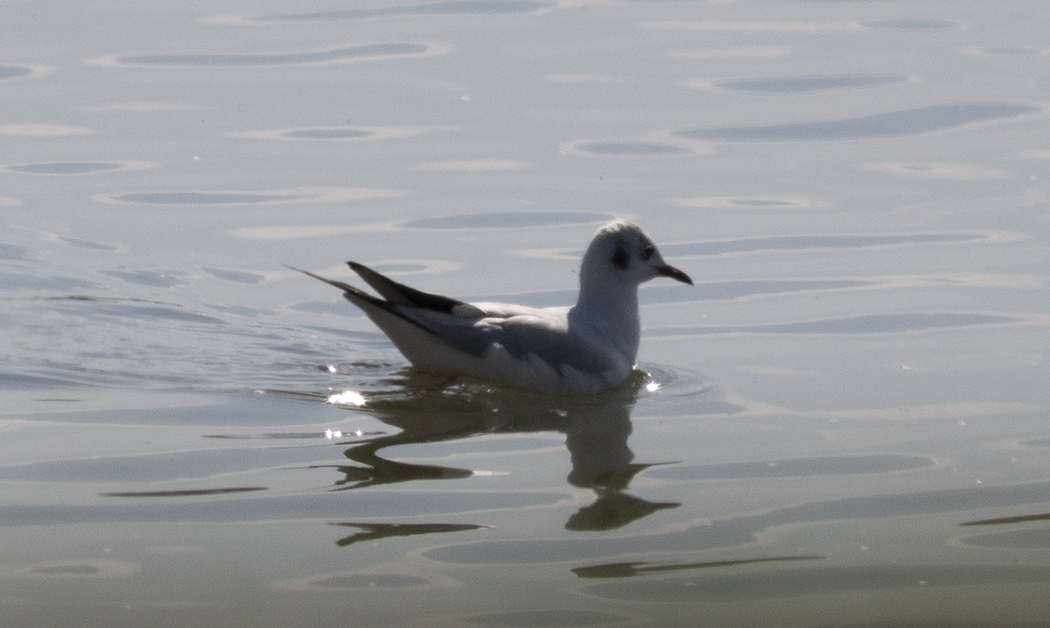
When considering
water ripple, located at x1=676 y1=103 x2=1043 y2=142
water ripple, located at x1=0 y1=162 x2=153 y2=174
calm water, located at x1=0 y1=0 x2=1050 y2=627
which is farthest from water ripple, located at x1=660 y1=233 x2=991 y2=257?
water ripple, located at x1=0 y1=162 x2=153 y2=174

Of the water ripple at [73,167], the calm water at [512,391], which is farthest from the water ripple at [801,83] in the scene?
the water ripple at [73,167]

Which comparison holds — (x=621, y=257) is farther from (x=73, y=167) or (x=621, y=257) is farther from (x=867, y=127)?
(x=867, y=127)

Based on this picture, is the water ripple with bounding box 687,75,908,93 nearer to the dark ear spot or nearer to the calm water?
the calm water

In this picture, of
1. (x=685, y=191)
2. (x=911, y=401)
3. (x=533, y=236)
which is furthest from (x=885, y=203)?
(x=911, y=401)

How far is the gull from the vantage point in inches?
337

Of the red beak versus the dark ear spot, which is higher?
the dark ear spot

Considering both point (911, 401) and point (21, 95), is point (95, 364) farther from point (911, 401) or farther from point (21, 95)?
point (21, 95)

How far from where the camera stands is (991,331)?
9.27 m

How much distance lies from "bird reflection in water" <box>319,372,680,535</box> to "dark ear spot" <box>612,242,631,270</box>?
0.76 meters

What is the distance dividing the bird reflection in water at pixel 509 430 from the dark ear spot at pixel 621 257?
2.48 ft

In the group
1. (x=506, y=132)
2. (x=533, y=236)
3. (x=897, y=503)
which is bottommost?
(x=897, y=503)

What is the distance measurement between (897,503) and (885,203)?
639 centimetres

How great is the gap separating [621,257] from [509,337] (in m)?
1.00

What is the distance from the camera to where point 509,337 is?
28.3 ft
